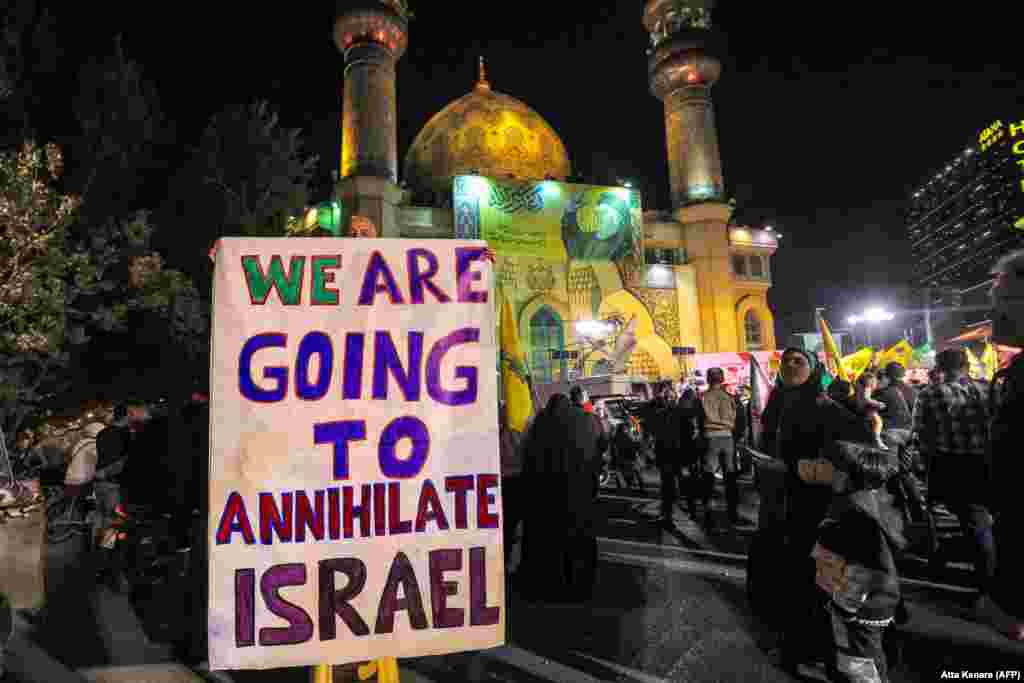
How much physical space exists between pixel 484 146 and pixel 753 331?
19.8 meters

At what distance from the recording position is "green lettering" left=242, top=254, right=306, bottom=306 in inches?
78.4

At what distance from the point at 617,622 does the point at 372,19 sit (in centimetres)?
3479

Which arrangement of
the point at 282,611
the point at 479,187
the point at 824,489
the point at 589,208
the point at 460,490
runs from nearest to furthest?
the point at 282,611, the point at 460,490, the point at 824,489, the point at 479,187, the point at 589,208

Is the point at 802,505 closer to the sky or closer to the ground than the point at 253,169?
closer to the ground

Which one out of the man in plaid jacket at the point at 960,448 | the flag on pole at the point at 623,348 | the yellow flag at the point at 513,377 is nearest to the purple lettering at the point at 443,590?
the yellow flag at the point at 513,377

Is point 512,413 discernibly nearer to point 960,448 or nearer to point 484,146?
point 960,448

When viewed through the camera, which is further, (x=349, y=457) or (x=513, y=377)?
(x=513, y=377)

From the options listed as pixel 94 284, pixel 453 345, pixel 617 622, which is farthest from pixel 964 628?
pixel 94 284

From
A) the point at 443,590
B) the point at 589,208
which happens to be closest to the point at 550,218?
the point at 589,208

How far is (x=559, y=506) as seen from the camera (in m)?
4.71

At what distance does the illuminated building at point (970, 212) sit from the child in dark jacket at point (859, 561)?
71.0 m

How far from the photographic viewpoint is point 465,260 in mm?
2111

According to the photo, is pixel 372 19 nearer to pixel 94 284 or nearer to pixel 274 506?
pixel 94 284

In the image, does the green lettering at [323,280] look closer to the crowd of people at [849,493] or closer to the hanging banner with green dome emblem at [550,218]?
the crowd of people at [849,493]
